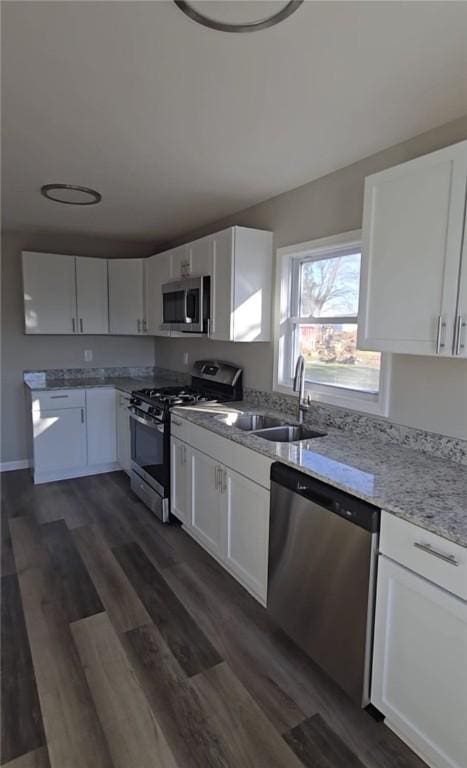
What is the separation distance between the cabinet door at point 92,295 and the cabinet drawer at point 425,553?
3.73 m

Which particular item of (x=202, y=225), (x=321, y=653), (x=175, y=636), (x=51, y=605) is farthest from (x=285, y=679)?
(x=202, y=225)

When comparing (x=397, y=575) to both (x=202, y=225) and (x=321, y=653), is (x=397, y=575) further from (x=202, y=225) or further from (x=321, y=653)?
(x=202, y=225)

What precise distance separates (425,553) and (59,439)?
11.4 ft

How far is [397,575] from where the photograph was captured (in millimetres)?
1456

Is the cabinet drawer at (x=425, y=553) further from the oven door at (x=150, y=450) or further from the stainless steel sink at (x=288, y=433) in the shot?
the oven door at (x=150, y=450)

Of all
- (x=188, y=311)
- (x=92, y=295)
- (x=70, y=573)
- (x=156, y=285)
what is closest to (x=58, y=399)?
(x=92, y=295)

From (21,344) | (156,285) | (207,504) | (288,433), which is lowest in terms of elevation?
(207,504)

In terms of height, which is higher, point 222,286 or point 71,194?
point 71,194

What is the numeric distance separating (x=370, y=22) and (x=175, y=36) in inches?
24.1

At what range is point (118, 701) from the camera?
1.72 metres

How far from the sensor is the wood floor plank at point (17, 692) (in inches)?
61.2

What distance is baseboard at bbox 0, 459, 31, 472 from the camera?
4.41m

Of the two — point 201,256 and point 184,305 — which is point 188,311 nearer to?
point 184,305

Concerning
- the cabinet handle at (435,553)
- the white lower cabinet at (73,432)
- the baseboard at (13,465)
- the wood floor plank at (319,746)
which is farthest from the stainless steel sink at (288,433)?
the baseboard at (13,465)
